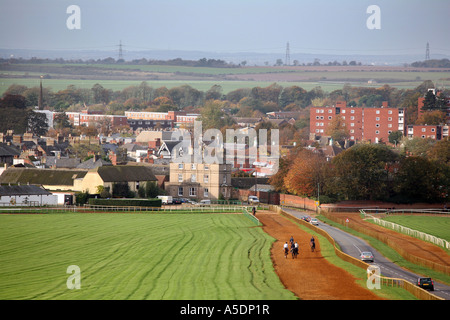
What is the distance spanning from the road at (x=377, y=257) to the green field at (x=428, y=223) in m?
8.22

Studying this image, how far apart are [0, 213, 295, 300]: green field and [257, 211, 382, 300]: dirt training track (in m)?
0.78

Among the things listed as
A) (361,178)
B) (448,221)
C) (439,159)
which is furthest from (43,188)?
(439,159)

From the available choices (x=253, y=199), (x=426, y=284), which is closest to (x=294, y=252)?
(x=426, y=284)

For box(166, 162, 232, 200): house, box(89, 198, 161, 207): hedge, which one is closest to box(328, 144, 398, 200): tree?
box(166, 162, 232, 200): house

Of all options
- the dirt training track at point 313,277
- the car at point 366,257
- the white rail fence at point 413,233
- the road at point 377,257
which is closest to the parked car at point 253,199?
the white rail fence at point 413,233

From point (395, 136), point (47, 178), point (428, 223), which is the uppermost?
point (395, 136)

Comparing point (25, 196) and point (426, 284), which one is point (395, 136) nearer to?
point (25, 196)

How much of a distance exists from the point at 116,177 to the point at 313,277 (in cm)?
5221

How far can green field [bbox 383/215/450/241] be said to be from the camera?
7275 centimetres

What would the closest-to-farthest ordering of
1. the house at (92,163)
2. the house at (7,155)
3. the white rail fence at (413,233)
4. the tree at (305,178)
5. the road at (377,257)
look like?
the road at (377,257) < the white rail fence at (413,233) < the tree at (305,178) < the house at (92,163) < the house at (7,155)

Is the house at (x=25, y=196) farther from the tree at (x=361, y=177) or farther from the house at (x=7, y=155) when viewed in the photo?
the tree at (x=361, y=177)

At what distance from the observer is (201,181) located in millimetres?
99312

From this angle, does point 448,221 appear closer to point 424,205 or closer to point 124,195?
point 424,205

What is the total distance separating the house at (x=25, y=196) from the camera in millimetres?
84438
